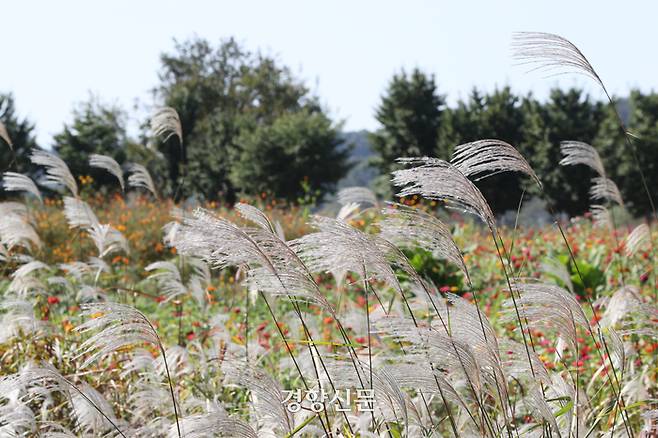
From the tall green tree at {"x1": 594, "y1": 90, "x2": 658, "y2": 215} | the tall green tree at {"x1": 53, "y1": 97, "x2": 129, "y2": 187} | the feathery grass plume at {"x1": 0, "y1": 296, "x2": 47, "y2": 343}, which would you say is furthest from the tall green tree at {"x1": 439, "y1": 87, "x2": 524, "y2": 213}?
the feathery grass plume at {"x1": 0, "y1": 296, "x2": 47, "y2": 343}

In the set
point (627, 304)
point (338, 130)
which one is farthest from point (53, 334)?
point (338, 130)

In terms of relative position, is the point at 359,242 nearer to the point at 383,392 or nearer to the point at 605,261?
the point at 383,392

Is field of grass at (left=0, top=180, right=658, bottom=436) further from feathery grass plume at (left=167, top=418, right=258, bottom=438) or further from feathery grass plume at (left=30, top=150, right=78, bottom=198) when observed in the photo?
feathery grass plume at (left=30, top=150, right=78, bottom=198)

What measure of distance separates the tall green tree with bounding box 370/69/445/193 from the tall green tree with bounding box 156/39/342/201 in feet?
9.41

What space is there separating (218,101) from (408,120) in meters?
14.6

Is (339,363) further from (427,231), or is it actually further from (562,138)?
(562,138)

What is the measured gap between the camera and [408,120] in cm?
2592

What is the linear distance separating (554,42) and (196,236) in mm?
1111

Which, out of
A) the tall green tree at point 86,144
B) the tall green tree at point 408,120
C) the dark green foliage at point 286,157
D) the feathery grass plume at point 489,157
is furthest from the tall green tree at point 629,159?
the feathery grass plume at point 489,157

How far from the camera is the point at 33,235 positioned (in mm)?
3791

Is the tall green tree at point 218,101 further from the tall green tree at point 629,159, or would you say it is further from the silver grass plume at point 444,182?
the silver grass plume at point 444,182

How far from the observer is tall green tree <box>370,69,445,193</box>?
25.9m

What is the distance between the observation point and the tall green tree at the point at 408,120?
25891mm

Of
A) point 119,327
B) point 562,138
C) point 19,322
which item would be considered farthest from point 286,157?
point 119,327
